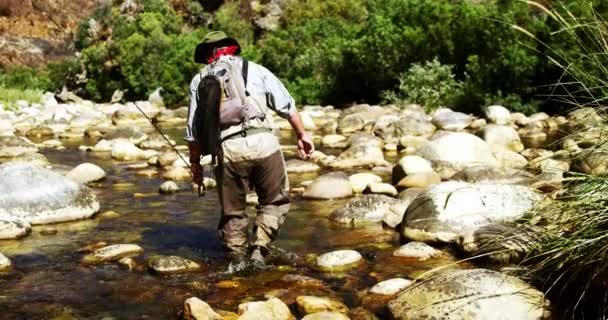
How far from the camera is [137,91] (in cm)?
4009

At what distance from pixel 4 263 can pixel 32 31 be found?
69.7 m

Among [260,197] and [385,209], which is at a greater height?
[260,197]

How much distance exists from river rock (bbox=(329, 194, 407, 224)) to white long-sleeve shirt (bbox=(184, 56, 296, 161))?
2.11 m

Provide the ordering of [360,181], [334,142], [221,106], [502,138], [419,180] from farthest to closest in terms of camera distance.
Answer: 1. [334,142]
2. [502,138]
3. [360,181]
4. [419,180]
5. [221,106]

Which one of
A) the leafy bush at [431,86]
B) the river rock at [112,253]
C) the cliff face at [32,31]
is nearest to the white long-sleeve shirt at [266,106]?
the river rock at [112,253]

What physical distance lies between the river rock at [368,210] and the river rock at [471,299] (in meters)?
2.87

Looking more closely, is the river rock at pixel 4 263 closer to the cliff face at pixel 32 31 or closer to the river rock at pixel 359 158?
the river rock at pixel 359 158

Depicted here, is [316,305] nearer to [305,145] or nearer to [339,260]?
[339,260]

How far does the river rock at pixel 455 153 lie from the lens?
10.5m

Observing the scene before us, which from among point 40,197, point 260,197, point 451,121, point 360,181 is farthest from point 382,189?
point 451,121

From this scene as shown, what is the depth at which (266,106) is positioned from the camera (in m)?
5.80

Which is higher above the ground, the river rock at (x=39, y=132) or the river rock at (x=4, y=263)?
the river rock at (x=4, y=263)

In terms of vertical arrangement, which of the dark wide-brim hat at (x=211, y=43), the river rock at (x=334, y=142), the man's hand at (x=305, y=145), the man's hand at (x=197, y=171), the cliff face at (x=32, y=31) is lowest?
the river rock at (x=334, y=142)

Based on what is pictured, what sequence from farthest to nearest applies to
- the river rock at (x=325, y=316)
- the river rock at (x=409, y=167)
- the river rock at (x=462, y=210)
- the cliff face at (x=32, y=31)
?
the cliff face at (x=32, y=31), the river rock at (x=409, y=167), the river rock at (x=462, y=210), the river rock at (x=325, y=316)
